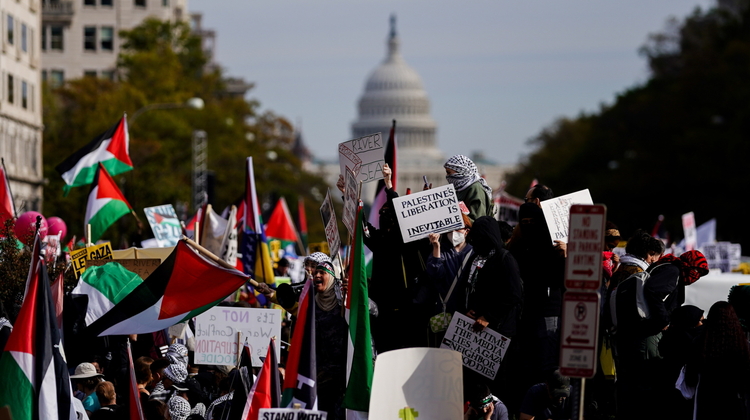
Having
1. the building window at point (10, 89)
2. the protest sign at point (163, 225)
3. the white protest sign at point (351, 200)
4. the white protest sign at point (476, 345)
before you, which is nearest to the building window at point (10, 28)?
the building window at point (10, 89)

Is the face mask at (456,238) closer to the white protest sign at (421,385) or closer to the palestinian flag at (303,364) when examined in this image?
the palestinian flag at (303,364)

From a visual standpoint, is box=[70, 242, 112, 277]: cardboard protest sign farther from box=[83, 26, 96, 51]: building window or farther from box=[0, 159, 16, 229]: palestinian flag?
box=[83, 26, 96, 51]: building window

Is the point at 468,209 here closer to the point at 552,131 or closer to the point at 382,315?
the point at 382,315

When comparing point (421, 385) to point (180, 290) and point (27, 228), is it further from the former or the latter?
point (27, 228)

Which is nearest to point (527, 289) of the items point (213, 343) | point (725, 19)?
point (213, 343)

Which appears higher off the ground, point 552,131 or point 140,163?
point 552,131

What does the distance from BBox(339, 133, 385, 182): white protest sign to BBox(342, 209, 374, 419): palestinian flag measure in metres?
1.13

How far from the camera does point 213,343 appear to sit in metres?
12.2

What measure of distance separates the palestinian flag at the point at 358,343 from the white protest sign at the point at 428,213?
544 mm

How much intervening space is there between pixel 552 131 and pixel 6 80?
6820 cm

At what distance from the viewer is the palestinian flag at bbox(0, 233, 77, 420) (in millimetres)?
9516

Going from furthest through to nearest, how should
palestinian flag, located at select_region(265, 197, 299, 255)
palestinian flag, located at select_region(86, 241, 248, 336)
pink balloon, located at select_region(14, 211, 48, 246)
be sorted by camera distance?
palestinian flag, located at select_region(265, 197, 299, 255), pink balloon, located at select_region(14, 211, 48, 246), palestinian flag, located at select_region(86, 241, 248, 336)

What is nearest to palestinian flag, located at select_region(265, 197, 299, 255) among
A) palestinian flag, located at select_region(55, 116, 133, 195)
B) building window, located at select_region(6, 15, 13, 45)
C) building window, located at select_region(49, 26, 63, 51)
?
palestinian flag, located at select_region(55, 116, 133, 195)

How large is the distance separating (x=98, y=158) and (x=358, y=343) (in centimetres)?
1079
